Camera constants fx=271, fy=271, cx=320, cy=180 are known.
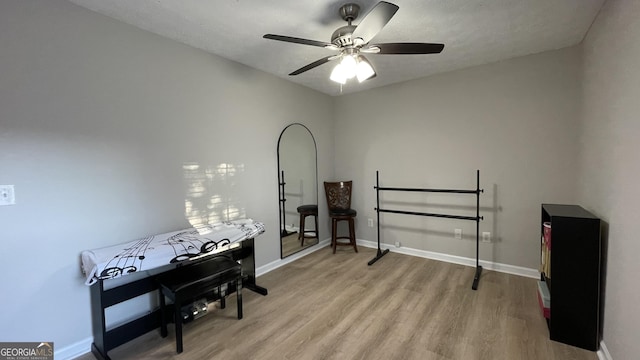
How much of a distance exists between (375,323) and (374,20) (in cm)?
216

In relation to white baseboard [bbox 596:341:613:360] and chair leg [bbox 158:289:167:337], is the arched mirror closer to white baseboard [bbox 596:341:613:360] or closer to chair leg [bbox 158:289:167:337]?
chair leg [bbox 158:289:167:337]

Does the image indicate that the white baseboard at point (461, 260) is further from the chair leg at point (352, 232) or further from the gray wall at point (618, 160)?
the gray wall at point (618, 160)

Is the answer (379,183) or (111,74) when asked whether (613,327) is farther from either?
(111,74)

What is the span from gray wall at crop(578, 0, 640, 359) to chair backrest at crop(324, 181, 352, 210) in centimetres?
261

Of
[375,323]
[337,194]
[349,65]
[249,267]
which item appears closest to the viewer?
[349,65]

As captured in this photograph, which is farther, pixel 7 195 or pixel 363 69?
pixel 363 69

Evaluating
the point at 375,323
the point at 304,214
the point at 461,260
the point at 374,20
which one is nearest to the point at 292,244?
the point at 304,214

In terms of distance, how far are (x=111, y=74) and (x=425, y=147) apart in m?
3.29

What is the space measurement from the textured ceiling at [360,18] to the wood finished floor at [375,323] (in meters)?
2.35

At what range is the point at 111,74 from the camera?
1.99 m

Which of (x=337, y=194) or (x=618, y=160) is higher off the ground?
(x=618, y=160)

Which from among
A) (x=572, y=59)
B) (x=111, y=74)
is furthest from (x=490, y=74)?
(x=111, y=74)

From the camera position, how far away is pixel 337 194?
13.2 ft

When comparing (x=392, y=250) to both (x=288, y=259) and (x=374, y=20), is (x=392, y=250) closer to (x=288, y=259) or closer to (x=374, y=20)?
(x=288, y=259)
